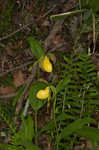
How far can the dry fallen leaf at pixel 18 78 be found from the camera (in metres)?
2.02

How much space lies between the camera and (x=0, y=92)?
2.05 meters

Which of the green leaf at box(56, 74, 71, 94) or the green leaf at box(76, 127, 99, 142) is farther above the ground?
the green leaf at box(56, 74, 71, 94)

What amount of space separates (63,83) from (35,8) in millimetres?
994

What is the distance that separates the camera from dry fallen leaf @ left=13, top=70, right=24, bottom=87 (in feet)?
6.64

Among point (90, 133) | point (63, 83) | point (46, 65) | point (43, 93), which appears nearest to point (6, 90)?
point (46, 65)

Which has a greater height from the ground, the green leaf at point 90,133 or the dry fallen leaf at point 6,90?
the dry fallen leaf at point 6,90

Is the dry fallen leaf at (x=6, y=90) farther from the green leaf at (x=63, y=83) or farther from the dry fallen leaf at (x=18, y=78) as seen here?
the green leaf at (x=63, y=83)

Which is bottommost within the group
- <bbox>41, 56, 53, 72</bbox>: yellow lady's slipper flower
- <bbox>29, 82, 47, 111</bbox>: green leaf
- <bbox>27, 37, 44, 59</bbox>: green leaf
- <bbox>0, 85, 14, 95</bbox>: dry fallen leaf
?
<bbox>0, 85, 14, 95</bbox>: dry fallen leaf

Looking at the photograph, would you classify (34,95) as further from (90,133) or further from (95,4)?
(95,4)

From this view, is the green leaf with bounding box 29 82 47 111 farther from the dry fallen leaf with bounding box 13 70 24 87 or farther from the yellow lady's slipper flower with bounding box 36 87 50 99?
the dry fallen leaf with bounding box 13 70 24 87

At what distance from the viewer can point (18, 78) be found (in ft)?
6.70

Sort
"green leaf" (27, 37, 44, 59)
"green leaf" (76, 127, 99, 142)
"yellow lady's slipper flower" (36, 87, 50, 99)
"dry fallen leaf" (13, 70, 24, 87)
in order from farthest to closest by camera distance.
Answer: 1. "dry fallen leaf" (13, 70, 24, 87)
2. "green leaf" (27, 37, 44, 59)
3. "yellow lady's slipper flower" (36, 87, 50, 99)
4. "green leaf" (76, 127, 99, 142)

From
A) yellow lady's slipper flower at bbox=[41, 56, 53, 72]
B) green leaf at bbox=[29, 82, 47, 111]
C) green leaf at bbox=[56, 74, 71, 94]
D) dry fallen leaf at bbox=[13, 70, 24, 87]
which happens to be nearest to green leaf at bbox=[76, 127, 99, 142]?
green leaf at bbox=[56, 74, 71, 94]

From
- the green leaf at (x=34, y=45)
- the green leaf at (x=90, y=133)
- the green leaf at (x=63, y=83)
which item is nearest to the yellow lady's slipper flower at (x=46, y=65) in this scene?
the green leaf at (x=34, y=45)
